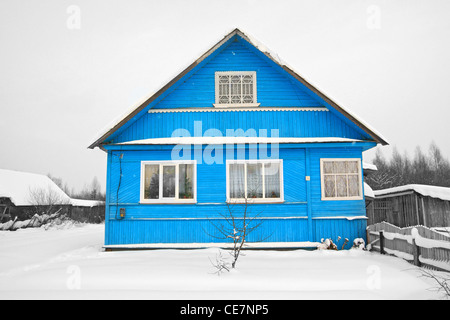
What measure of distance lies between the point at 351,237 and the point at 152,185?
701cm

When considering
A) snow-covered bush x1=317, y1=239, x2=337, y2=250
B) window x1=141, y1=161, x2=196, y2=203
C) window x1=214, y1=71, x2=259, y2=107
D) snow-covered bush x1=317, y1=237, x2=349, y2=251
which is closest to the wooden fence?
snow-covered bush x1=317, y1=237, x2=349, y2=251

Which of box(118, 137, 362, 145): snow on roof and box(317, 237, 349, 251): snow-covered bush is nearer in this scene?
box(317, 237, 349, 251): snow-covered bush

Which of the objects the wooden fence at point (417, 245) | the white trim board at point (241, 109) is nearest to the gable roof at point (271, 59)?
the white trim board at point (241, 109)

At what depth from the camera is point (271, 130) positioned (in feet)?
34.2

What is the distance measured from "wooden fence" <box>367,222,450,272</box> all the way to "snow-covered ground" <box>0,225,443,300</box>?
0.32 meters

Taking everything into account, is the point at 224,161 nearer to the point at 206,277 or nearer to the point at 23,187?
the point at 206,277

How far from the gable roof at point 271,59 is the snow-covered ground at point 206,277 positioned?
12.6 feet

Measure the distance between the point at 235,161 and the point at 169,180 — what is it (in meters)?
2.40

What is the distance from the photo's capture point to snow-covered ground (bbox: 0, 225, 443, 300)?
5254 mm

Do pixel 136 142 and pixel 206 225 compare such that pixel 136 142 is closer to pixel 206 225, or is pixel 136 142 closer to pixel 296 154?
pixel 206 225

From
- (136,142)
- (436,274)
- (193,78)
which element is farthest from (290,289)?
(193,78)

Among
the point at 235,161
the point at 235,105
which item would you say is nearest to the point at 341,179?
the point at 235,161

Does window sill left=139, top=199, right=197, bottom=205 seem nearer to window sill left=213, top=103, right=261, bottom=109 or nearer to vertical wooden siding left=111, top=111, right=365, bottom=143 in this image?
vertical wooden siding left=111, top=111, right=365, bottom=143

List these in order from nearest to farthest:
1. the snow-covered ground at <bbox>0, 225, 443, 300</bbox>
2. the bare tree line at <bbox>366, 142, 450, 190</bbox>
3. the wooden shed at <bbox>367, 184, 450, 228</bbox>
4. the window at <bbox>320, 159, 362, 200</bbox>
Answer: the snow-covered ground at <bbox>0, 225, 443, 300</bbox>, the window at <bbox>320, 159, 362, 200</bbox>, the wooden shed at <bbox>367, 184, 450, 228</bbox>, the bare tree line at <bbox>366, 142, 450, 190</bbox>
